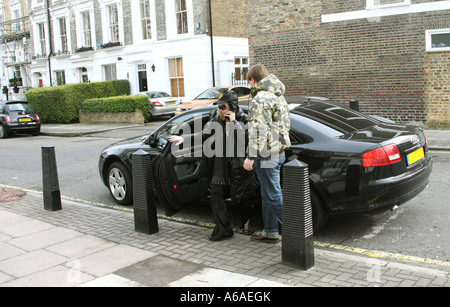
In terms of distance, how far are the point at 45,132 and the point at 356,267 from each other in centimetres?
1874

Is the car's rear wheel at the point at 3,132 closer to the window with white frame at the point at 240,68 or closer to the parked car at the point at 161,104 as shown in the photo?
the parked car at the point at 161,104

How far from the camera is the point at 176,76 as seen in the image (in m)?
24.2

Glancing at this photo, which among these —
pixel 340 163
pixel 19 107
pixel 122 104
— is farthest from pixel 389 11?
pixel 19 107

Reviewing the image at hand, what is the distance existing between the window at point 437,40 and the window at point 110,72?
63.9 feet

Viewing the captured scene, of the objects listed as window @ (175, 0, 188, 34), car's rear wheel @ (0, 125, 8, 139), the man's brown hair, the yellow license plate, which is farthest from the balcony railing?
the yellow license plate

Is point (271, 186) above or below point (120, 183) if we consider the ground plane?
above

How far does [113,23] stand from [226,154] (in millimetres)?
24536

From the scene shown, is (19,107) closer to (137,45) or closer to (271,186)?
(137,45)

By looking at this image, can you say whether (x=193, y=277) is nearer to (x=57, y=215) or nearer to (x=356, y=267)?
(x=356, y=267)

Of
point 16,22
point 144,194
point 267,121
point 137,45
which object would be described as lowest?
point 144,194

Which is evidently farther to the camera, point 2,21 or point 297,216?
point 2,21

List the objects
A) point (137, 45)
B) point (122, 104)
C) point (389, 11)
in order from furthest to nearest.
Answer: point (137, 45), point (122, 104), point (389, 11)
